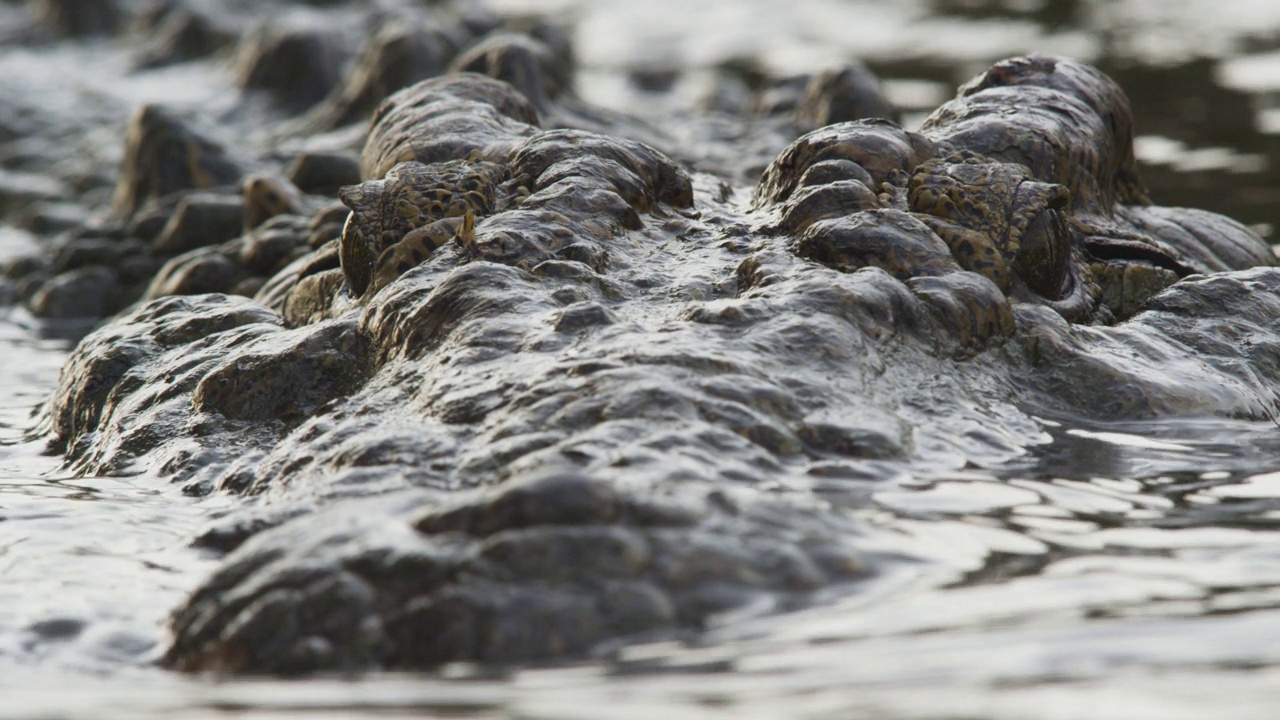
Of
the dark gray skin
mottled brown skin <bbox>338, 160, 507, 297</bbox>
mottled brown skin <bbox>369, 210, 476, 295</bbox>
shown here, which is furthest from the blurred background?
mottled brown skin <bbox>369, 210, 476, 295</bbox>

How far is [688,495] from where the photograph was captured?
289 centimetres

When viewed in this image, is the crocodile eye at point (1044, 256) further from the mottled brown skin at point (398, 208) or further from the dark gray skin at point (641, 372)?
the mottled brown skin at point (398, 208)

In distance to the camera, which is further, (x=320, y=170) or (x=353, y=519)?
(x=320, y=170)

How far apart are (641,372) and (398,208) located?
1373 millimetres

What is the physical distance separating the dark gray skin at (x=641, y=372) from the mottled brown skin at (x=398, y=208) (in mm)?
65

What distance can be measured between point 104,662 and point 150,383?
174 cm

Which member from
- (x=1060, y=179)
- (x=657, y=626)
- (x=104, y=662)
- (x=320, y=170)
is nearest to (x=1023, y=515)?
(x=657, y=626)

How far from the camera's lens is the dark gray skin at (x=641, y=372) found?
2691 mm

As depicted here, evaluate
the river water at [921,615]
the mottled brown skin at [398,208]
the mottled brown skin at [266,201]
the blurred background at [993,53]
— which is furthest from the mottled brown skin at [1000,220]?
the blurred background at [993,53]

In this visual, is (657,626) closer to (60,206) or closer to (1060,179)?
(1060,179)

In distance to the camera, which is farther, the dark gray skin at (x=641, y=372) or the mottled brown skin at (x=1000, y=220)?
the mottled brown skin at (x=1000, y=220)

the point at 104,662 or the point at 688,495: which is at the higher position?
the point at 688,495

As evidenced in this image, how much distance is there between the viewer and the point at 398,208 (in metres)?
4.46

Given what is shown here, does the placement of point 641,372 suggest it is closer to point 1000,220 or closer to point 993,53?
point 1000,220
